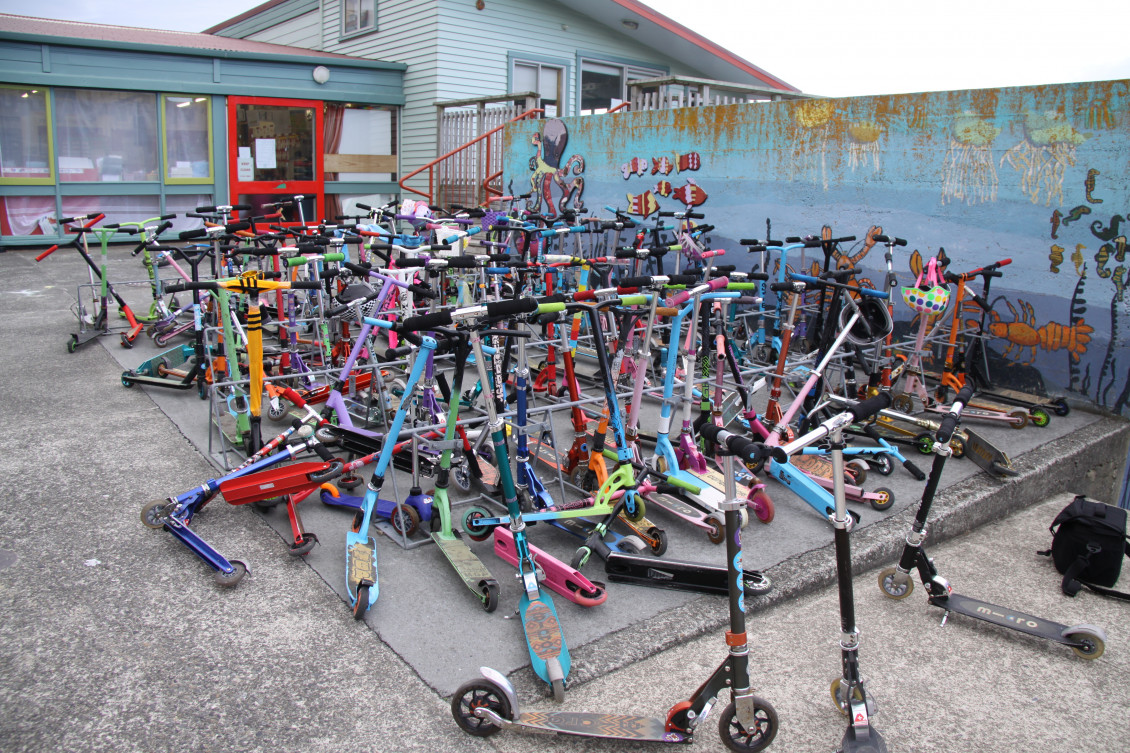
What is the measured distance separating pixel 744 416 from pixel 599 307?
166 cm

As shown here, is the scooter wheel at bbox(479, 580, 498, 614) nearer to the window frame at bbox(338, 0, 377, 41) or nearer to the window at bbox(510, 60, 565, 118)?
the window at bbox(510, 60, 565, 118)

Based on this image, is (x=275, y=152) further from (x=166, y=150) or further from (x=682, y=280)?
(x=682, y=280)

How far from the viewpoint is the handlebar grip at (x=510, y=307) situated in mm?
3123

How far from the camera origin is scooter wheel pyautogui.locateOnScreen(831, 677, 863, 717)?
2.69 metres

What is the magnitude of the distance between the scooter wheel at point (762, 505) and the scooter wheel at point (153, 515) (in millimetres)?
3273

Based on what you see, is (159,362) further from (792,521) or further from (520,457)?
(792,521)

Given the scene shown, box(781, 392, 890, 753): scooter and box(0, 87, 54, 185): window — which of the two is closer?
box(781, 392, 890, 753): scooter

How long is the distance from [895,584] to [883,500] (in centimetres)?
87

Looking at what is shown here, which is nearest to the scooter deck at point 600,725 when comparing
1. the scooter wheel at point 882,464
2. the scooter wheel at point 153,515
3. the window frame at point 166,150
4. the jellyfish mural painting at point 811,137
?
the scooter wheel at point 153,515

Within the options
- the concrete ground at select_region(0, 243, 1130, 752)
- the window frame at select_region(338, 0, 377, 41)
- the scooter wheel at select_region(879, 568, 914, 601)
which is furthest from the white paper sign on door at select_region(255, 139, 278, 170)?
the scooter wheel at select_region(879, 568, 914, 601)

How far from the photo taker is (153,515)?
3924mm

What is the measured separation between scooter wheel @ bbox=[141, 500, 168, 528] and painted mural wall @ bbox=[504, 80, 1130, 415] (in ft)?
22.2

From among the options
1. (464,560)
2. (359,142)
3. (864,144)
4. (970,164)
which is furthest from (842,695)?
(359,142)

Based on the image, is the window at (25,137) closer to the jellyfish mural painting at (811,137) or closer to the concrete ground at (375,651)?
the concrete ground at (375,651)
